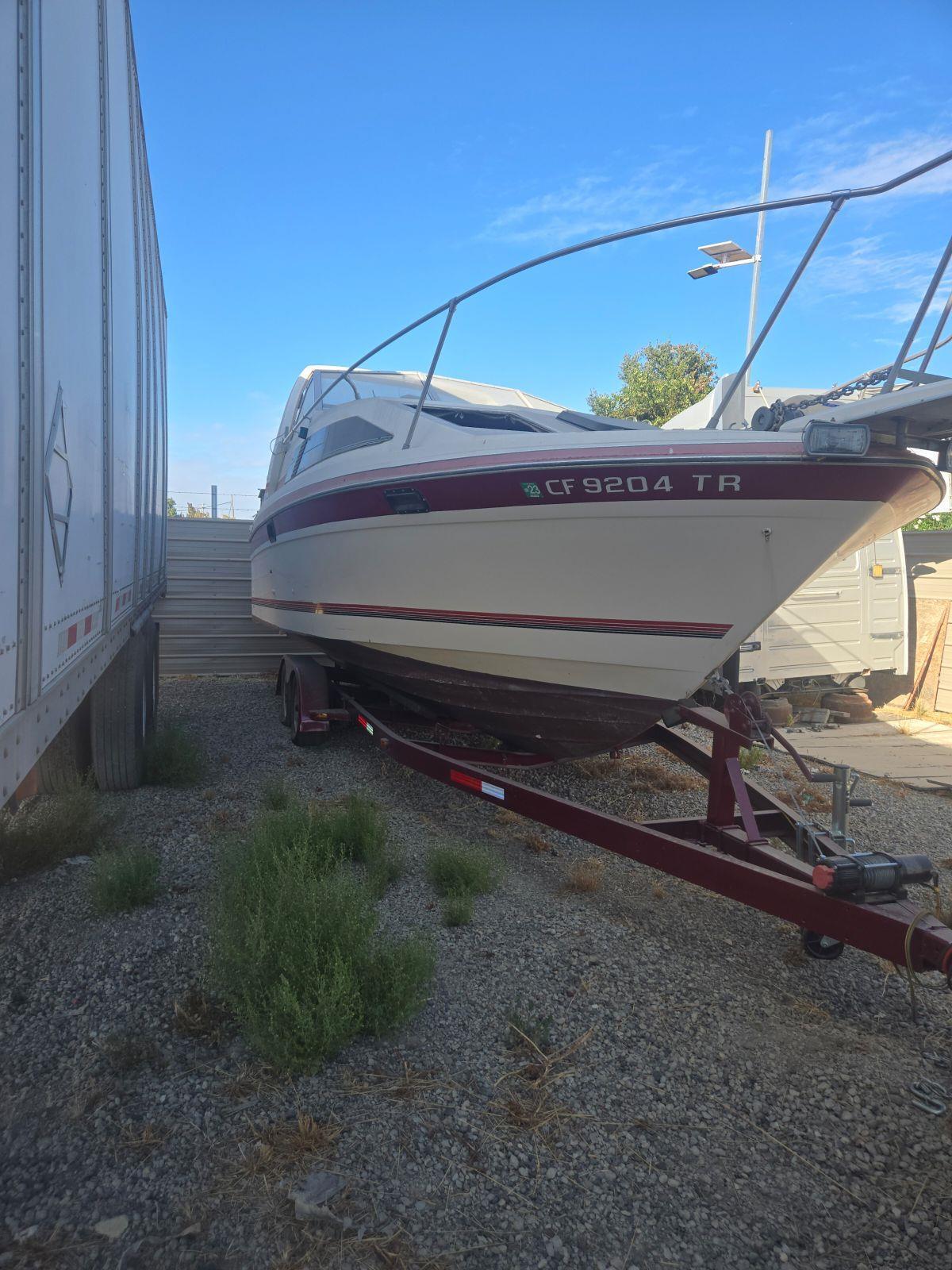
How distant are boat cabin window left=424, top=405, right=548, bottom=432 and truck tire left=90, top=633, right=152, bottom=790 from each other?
2495 millimetres

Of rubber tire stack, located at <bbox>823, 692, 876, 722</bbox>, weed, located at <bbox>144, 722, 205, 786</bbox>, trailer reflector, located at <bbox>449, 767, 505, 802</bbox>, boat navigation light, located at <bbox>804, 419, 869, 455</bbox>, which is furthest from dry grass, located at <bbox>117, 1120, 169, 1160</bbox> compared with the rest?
rubber tire stack, located at <bbox>823, 692, 876, 722</bbox>

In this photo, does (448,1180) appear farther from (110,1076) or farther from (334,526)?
(334,526)

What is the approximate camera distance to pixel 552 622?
163 inches

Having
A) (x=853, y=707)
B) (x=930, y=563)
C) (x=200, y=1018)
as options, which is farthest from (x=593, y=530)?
(x=930, y=563)

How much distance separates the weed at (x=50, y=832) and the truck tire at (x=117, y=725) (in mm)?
607

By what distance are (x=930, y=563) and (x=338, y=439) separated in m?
8.14

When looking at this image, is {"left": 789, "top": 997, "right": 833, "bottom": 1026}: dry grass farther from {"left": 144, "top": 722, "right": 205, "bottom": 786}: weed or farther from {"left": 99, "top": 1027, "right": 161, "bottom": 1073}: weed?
{"left": 144, "top": 722, "right": 205, "bottom": 786}: weed

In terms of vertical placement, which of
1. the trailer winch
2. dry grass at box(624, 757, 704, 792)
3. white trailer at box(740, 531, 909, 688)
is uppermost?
white trailer at box(740, 531, 909, 688)

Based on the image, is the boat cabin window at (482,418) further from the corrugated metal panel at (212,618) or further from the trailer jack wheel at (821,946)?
the corrugated metal panel at (212,618)

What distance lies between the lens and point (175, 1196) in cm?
197

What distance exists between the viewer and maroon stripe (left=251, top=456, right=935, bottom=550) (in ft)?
11.1

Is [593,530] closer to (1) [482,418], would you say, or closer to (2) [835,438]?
(2) [835,438]

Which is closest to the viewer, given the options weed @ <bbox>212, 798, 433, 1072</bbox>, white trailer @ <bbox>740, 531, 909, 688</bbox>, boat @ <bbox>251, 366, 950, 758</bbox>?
weed @ <bbox>212, 798, 433, 1072</bbox>

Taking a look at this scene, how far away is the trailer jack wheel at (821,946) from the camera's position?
3215mm
